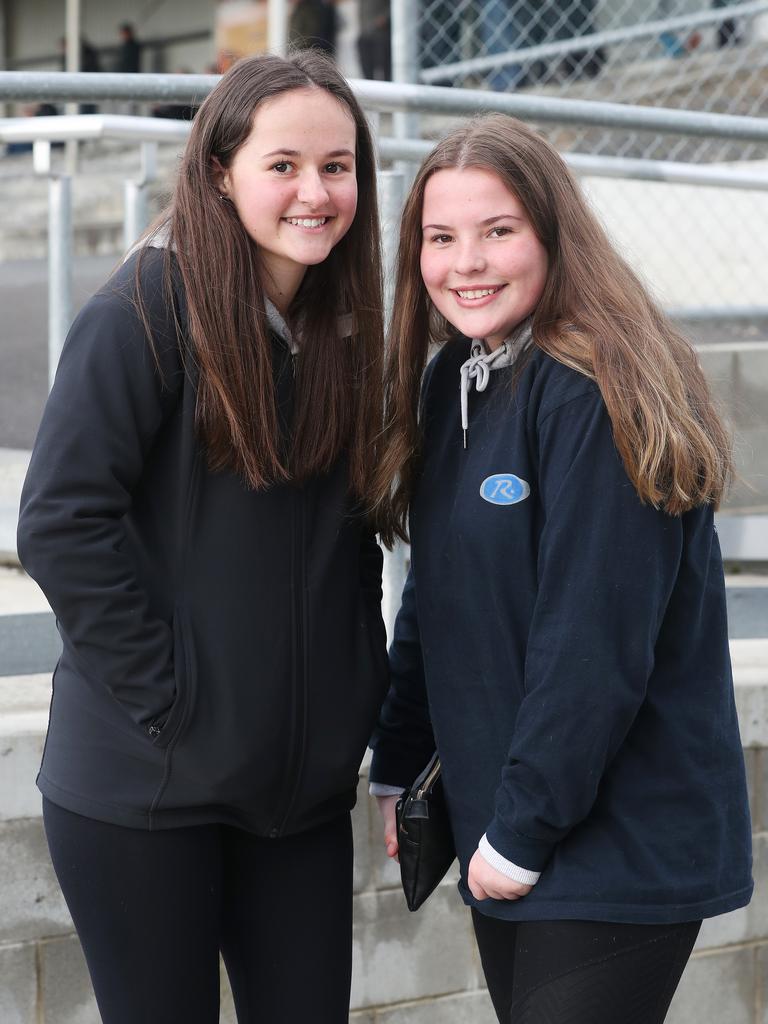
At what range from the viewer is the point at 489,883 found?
191 centimetres

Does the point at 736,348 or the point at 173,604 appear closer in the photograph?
the point at 173,604

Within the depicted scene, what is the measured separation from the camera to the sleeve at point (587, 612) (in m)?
1.81

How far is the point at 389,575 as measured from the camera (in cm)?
310

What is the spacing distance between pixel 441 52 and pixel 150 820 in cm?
854

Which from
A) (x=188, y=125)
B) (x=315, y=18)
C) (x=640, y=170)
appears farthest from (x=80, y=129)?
(x=315, y=18)

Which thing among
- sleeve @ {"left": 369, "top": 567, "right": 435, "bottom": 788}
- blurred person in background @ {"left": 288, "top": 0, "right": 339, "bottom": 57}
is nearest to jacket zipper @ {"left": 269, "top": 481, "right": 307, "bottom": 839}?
sleeve @ {"left": 369, "top": 567, "right": 435, "bottom": 788}

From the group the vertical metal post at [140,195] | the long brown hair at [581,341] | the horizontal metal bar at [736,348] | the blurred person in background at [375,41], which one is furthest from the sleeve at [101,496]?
the blurred person in background at [375,41]

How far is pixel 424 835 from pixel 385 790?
225 mm

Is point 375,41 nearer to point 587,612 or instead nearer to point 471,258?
point 471,258

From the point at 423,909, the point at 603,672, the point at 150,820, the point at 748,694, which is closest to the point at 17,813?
the point at 150,820

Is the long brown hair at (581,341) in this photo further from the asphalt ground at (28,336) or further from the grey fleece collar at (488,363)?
the asphalt ground at (28,336)

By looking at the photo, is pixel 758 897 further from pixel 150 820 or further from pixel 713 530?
pixel 150 820

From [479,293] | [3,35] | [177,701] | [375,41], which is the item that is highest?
[479,293]

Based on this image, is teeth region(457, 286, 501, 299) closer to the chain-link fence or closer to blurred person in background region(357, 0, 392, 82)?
the chain-link fence
